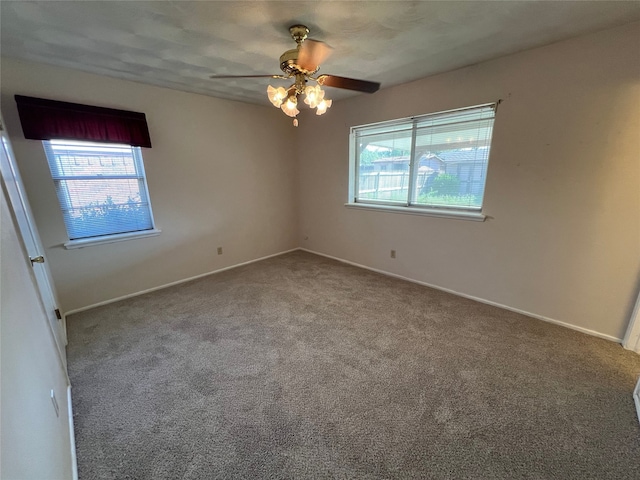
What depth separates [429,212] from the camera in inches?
123

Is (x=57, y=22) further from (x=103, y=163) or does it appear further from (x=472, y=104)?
(x=472, y=104)

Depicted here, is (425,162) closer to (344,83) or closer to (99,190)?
(344,83)

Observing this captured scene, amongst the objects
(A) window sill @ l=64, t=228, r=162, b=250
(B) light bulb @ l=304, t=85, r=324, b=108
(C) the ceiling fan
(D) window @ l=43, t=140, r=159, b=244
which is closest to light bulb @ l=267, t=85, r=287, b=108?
(C) the ceiling fan

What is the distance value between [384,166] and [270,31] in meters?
2.15

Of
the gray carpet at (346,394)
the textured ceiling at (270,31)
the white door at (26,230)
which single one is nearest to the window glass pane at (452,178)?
the textured ceiling at (270,31)

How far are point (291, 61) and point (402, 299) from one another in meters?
2.51

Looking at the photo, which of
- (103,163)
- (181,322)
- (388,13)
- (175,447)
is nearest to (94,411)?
(175,447)

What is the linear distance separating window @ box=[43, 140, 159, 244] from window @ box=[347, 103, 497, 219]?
2.77m

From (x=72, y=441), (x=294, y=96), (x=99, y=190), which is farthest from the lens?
(x=99, y=190)

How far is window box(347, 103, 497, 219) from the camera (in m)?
A: 2.72

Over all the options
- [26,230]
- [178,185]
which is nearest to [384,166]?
[178,185]

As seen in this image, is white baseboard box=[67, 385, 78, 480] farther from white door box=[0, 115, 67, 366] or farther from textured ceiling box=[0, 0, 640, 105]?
textured ceiling box=[0, 0, 640, 105]

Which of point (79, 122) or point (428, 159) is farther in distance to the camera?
point (428, 159)

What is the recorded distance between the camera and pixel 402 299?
117 inches
